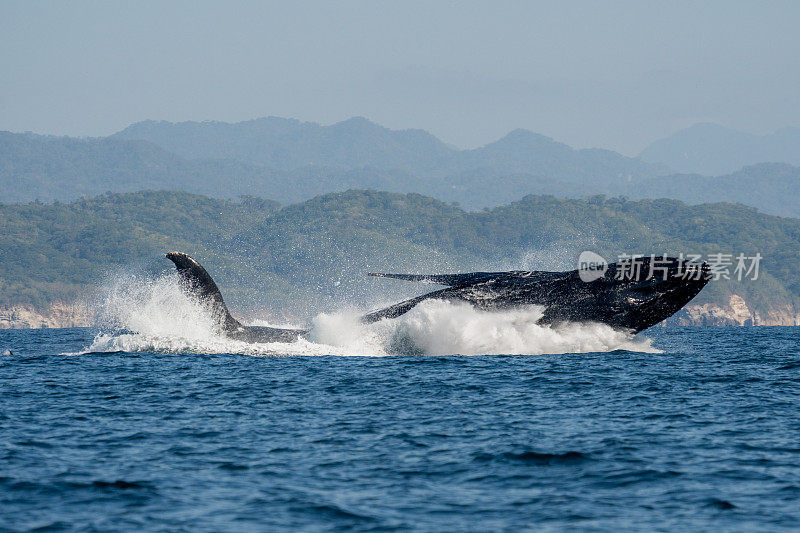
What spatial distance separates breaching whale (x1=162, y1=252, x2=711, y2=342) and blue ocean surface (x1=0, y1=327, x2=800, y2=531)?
6.23 feet

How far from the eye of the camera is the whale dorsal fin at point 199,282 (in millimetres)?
28483

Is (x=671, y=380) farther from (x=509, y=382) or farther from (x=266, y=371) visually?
(x=266, y=371)

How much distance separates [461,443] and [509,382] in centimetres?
786

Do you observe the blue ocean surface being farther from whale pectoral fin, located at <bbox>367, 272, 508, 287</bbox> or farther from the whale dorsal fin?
the whale dorsal fin

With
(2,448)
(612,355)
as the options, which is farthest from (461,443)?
(612,355)

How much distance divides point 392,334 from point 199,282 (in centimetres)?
689

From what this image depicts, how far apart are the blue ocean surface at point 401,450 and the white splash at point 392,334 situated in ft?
5.18

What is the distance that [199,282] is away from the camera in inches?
1155

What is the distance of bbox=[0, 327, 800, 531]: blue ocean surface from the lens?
12.5m
